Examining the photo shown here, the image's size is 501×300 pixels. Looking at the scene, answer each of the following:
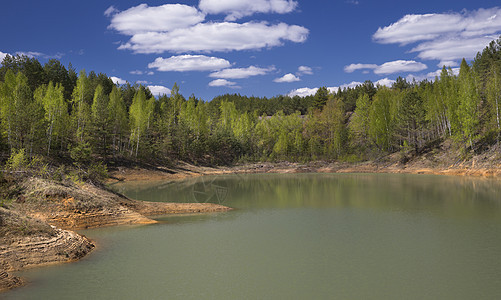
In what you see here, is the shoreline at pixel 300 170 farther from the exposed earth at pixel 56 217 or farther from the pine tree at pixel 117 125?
the exposed earth at pixel 56 217

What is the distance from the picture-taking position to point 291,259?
1588cm

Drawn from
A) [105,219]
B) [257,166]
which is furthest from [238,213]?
[257,166]

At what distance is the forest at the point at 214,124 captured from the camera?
52.7 metres

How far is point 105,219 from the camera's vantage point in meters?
22.7

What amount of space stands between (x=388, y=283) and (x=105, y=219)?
18.2 m

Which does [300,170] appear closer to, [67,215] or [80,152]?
[80,152]

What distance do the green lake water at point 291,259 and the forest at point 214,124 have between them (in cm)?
1351

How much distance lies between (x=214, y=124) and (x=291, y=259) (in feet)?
338

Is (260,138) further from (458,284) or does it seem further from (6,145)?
(458,284)

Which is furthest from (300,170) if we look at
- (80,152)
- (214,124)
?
(80,152)

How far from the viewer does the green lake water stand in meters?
12.3

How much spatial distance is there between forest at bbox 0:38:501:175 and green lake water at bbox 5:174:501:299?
1351 centimetres

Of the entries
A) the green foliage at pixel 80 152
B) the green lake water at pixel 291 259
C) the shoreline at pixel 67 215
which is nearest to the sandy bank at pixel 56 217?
the shoreline at pixel 67 215

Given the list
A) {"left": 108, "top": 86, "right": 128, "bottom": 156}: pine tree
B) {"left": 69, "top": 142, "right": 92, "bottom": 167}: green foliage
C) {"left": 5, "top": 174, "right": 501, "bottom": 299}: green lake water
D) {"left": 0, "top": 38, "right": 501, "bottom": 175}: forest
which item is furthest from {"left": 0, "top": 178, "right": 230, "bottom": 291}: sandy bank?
{"left": 108, "top": 86, "right": 128, "bottom": 156}: pine tree
